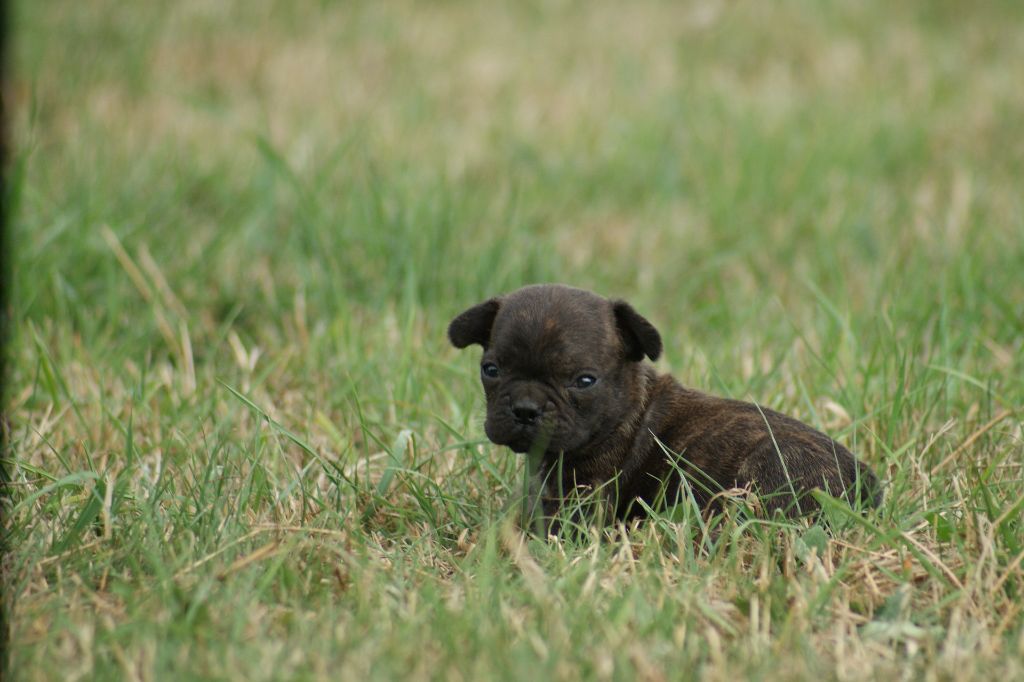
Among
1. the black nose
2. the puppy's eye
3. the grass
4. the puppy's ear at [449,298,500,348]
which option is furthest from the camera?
the puppy's ear at [449,298,500,348]

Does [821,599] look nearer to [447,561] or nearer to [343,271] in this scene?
[447,561]

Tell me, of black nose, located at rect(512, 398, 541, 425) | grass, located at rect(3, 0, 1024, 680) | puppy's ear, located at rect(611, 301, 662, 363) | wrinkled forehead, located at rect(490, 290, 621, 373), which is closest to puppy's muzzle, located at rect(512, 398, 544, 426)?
black nose, located at rect(512, 398, 541, 425)

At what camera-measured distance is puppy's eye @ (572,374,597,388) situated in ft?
15.2

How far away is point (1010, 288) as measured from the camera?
713cm

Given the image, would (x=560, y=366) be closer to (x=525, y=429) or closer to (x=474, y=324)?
(x=525, y=429)

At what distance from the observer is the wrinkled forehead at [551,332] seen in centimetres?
458

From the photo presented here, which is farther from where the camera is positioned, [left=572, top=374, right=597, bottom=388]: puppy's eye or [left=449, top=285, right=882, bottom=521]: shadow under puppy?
[left=572, top=374, right=597, bottom=388]: puppy's eye

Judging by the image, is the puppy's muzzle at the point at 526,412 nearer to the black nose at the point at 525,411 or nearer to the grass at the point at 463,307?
the black nose at the point at 525,411

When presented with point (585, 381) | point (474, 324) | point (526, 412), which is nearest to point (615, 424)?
point (585, 381)

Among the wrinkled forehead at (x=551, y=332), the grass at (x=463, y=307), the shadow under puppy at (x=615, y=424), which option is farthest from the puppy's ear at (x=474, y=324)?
the grass at (x=463, y=307)

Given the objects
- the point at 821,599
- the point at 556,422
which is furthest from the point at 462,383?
the point at 821,599

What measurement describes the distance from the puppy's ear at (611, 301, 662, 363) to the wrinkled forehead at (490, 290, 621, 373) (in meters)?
0.10

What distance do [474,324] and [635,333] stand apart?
2.12 feet

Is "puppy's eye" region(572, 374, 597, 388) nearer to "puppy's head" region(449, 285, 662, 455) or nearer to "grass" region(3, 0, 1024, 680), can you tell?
"puppy's head" region(449, 285, 662, 455)
